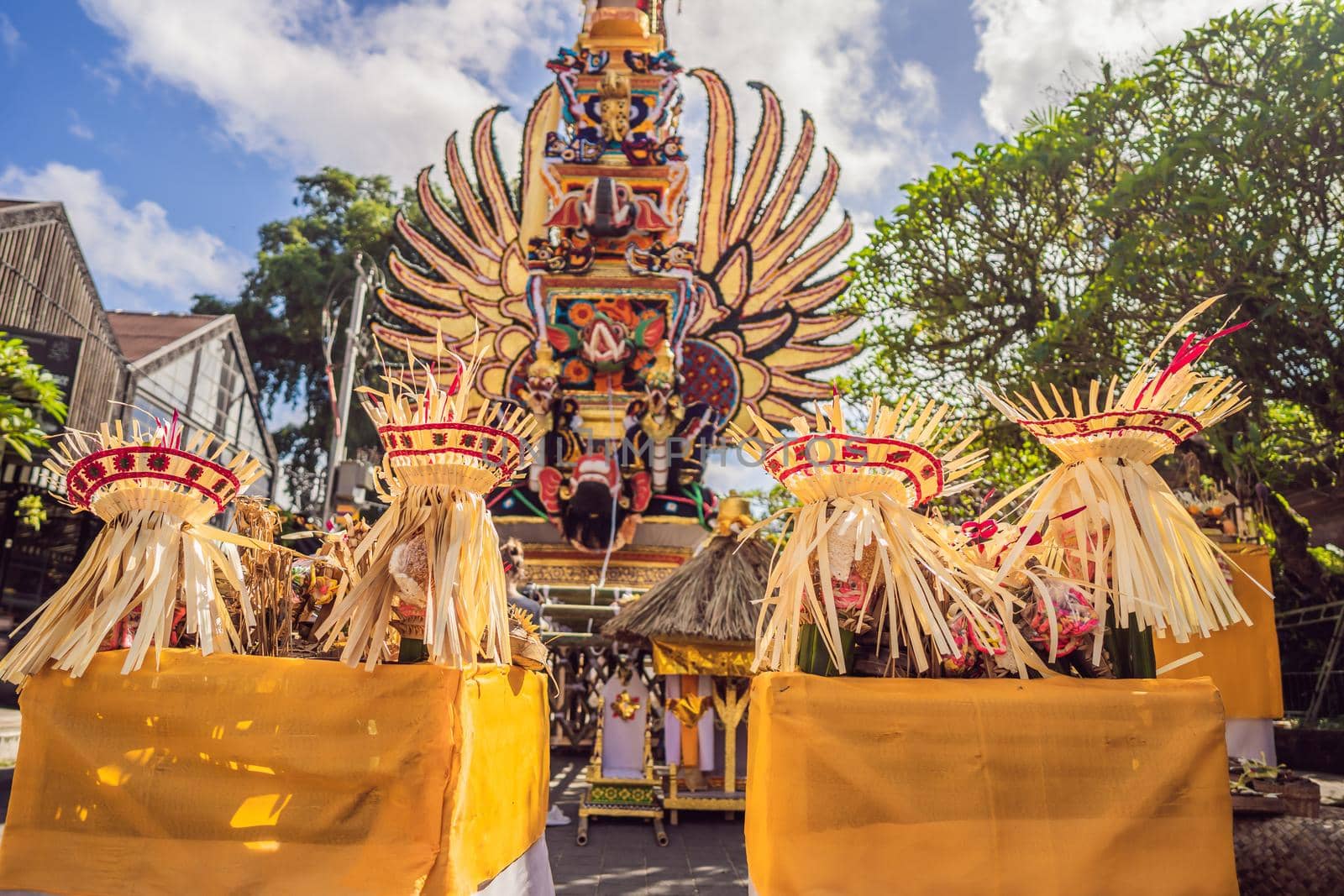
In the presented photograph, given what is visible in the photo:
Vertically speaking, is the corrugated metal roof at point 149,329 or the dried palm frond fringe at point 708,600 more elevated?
the corrugated metal roof at point 149,329

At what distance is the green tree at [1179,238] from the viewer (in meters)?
7.25

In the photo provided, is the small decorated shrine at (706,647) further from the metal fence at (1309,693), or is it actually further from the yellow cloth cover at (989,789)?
the metal fence at (1309,693)

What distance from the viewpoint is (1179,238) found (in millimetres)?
7914

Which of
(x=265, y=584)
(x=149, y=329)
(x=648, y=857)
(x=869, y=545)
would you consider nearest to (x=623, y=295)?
(x=648, y=857)

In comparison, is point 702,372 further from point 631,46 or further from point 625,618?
point 625,618

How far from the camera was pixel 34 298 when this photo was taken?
49.8 feet

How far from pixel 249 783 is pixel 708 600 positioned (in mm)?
4730

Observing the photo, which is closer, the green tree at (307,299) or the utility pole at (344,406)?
the utility pole at (344,406)

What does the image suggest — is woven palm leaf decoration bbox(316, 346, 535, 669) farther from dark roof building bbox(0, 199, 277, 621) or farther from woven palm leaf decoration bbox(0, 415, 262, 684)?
dark roof building bbox(0, 199, 277, 621)

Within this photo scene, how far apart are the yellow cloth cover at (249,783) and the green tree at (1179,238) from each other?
683 centimetres

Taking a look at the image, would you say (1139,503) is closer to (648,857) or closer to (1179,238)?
(648,857)

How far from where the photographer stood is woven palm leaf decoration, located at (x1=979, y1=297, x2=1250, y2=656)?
9.78 ft

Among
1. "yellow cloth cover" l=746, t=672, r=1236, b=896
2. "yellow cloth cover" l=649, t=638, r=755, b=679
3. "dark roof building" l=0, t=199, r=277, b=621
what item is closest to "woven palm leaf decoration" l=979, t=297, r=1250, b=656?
"yellow cloth cover" l=746, t=672, r=1236, b=896

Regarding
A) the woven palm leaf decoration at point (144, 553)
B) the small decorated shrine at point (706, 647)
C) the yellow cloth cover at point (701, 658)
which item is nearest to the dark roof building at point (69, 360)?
the small decorated shrine at point (706, 647)
